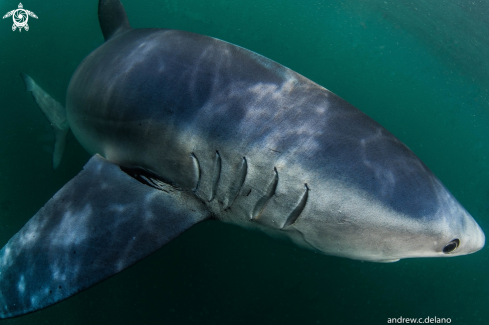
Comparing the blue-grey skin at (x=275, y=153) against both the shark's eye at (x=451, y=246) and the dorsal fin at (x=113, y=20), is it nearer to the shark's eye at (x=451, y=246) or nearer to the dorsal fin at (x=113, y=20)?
the shark's eye at (x=451, y=246)

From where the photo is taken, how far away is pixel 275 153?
1.61 meters

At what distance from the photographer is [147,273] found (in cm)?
313

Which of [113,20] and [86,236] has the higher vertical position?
[113,20]

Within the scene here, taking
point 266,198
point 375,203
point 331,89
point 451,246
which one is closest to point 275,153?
point 266,198

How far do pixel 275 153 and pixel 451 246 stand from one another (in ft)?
3.98

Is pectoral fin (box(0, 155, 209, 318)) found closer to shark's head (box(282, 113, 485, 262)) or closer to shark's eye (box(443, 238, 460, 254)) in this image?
shark's head (box(282, 113, 485, 262))

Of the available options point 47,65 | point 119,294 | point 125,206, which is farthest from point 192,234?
point 47,65

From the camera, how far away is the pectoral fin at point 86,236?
1587mm

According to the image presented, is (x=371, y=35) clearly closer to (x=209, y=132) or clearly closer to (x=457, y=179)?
(x=457, y=179)

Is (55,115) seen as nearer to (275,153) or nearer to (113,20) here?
(113,20)

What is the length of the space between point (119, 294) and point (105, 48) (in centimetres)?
265

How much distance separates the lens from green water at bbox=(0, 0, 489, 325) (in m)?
3.13

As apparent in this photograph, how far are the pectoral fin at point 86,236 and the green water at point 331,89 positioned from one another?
3.44ft

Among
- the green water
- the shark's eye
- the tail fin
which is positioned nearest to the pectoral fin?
the green water
